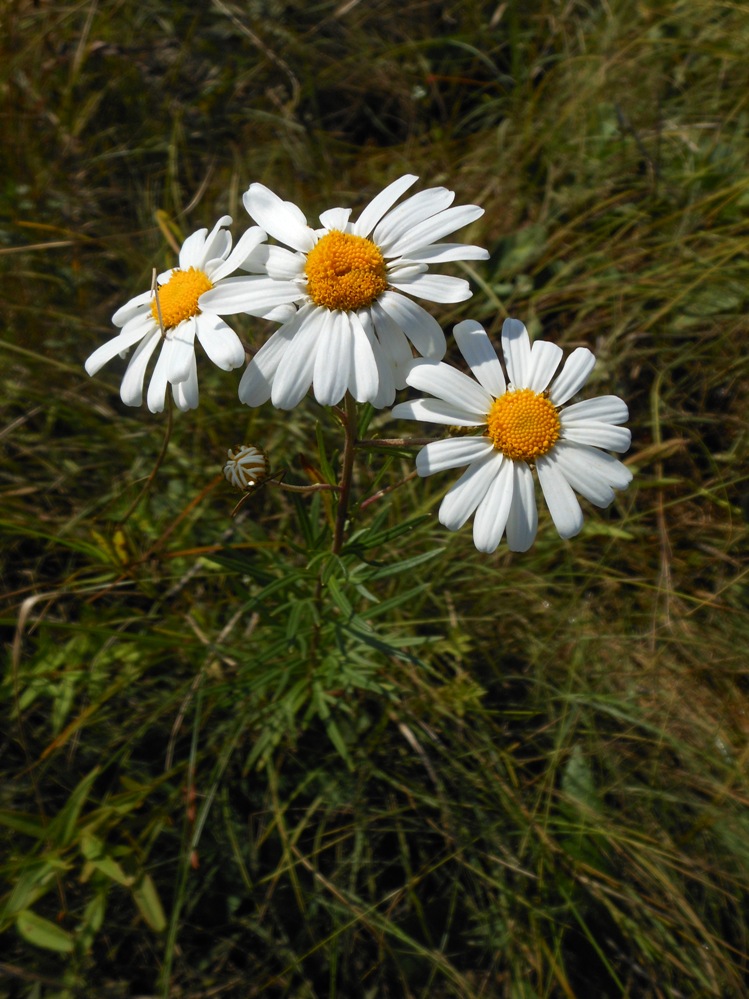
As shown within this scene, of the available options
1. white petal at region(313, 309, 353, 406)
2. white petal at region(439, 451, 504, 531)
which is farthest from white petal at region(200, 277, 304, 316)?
white petal at region(439, 451, 504, 531)

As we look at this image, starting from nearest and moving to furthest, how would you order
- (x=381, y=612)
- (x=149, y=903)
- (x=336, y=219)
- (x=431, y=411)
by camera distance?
(x=431, y=411) → (x=336, y=219) → (x=381, y=612) → (x=149, y=903)

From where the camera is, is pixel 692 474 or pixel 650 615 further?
pixel 692 474

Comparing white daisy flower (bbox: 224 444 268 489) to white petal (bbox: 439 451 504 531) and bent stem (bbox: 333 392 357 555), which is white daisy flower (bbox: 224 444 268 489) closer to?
bent stem (bbox: 333 392 357 555)

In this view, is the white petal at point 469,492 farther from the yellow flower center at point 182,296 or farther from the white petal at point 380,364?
the yellow flower center at point 182,296

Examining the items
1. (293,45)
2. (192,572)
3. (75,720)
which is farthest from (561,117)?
(75,720)

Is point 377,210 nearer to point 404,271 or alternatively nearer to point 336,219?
point 336,219

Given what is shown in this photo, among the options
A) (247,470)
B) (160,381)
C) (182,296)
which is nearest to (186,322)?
(182,296)

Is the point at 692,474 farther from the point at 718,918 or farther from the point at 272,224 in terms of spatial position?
the point at 272,224
